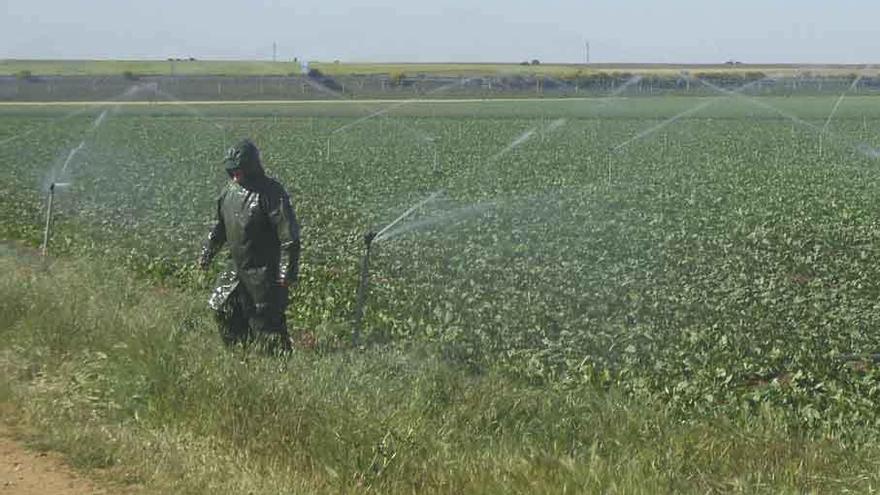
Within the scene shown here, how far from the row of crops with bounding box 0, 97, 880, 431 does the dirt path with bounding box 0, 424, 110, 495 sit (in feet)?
10.1

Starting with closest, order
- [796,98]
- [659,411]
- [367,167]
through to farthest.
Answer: [659,411] → [367,167] → [796,98]

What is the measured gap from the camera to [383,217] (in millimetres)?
18266

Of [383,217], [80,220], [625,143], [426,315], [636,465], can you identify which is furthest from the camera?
[625,143]

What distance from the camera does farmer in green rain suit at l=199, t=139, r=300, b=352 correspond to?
7781 mm

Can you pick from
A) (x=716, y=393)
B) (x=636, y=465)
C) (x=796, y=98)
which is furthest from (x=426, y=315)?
(x=796, y=98)

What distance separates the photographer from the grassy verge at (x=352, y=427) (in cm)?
547

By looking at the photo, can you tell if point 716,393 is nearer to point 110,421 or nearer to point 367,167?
point 110,421

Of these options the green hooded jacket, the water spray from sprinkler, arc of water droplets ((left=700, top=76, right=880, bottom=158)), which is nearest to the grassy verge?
the water spray from sprinkler

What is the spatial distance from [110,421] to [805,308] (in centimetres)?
634

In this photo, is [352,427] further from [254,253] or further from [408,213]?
[408,213]

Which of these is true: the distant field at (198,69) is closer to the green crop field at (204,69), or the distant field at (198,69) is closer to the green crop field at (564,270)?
the green crop field at (204,69)

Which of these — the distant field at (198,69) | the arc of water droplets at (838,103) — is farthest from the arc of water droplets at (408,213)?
the distant field at (198,69)

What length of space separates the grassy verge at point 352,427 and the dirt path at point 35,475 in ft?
0.38

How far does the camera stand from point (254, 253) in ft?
26.1
